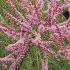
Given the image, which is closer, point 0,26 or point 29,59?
point 0,26

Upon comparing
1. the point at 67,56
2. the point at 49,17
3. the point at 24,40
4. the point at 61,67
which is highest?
the point at 49,17

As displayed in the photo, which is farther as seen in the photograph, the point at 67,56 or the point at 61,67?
the point at 61,67

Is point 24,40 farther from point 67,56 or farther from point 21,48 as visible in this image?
point 67,56

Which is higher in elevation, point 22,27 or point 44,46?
point 22,27

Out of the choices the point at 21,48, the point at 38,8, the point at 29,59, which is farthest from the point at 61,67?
the point at 38,8

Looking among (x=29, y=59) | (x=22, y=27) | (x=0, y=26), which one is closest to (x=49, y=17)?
(x=22, y=27)

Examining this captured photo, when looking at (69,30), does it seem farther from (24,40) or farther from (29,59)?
(29,59)

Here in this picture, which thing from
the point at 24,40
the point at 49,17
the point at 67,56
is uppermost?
the point at 49,17

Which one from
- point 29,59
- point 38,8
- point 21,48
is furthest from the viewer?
point 29,59

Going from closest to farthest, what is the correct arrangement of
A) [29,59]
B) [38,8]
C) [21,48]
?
[38,8], [21,48], [29,59]
